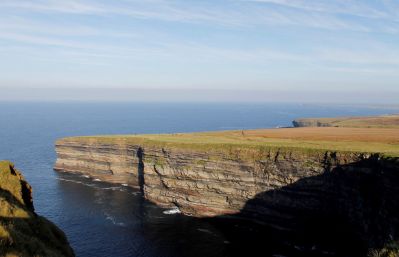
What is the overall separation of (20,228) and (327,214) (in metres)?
54.1

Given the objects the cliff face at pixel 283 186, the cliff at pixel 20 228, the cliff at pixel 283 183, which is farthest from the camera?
the cliff at pixel 283 183

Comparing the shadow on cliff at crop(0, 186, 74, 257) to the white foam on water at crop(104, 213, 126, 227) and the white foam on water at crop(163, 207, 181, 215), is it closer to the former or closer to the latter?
the white foam on water at crop(104, 213, 126, 227)

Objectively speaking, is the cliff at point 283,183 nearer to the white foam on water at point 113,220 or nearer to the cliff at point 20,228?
the white foam on water at point 113,220

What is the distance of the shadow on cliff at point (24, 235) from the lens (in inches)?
738

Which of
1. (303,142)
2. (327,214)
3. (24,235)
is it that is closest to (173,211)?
(327,214)

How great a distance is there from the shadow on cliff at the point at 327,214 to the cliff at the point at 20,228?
37515 mm

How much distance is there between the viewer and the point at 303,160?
69938 millimetres

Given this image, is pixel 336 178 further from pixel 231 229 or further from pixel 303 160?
pixel 231 229

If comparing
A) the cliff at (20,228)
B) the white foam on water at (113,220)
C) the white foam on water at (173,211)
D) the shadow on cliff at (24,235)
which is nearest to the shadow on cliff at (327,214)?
the white foam on water at (173,211)

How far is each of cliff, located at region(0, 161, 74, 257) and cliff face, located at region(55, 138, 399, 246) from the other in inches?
1668

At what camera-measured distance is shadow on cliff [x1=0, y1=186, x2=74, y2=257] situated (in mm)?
18747

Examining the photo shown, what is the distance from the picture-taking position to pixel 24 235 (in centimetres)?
2167

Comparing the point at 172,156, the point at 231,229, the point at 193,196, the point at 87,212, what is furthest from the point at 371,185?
the point at 87,212

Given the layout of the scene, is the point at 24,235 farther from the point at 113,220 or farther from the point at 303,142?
the point at 303,142
